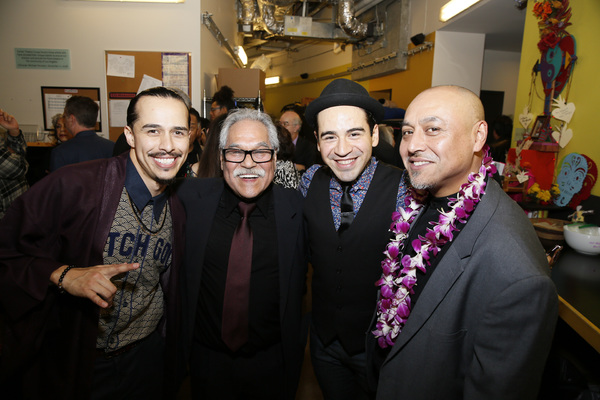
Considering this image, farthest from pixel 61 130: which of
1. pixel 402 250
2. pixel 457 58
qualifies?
pixel 457 58

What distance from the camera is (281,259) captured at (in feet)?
5.30

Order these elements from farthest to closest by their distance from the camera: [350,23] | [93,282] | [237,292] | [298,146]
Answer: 1. [350,23]
2. [298,146]
3. [237,292]
4. [93,282]

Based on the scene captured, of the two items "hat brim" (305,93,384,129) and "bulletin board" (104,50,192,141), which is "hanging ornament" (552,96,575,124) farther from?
"bulletin board" (104,50,192,141)

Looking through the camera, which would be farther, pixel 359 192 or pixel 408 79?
pixel 408 79

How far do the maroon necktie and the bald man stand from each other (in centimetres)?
61

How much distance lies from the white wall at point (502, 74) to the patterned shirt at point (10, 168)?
756cm

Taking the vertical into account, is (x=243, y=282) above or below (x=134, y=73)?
below

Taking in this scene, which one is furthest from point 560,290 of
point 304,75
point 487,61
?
point 304,75

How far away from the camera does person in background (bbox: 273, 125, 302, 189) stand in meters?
2.78

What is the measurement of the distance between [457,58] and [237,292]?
594 centimetres

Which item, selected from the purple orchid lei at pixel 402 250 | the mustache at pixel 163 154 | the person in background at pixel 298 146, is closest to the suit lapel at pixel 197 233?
the mustache at pixel 163 154

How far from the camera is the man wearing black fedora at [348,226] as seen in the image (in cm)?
155

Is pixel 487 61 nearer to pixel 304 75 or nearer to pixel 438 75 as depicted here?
pixel 438 75

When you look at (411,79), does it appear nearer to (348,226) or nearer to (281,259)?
(348,226)
